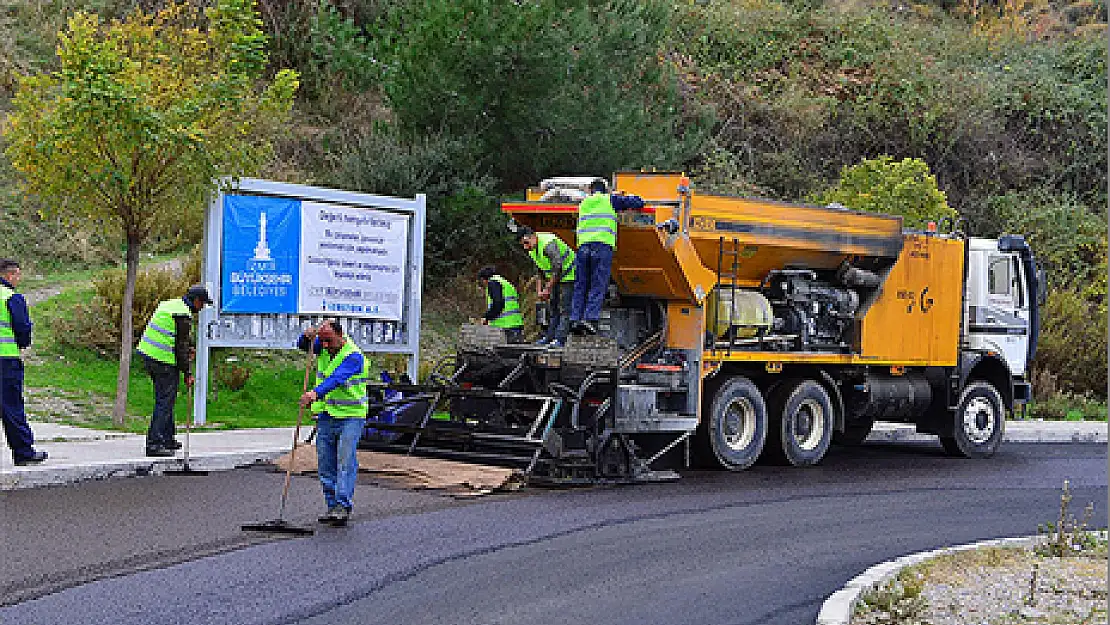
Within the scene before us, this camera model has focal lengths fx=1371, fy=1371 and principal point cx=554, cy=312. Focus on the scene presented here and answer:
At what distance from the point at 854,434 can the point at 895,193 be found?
6.80m

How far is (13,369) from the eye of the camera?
456 inches

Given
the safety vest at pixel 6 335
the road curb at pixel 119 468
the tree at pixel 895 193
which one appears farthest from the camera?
the tree at pixel 895 193

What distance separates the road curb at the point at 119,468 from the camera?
10844 millimetres

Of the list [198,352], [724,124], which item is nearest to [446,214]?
[198,352]

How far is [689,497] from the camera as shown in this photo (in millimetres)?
11812

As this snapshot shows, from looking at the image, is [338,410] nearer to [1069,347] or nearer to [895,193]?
[895,193]

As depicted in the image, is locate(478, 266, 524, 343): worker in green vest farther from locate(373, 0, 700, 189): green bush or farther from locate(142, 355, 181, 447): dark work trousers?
locate(373, 0, 700, 189): green bush

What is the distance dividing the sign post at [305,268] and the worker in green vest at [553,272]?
255 centimetres

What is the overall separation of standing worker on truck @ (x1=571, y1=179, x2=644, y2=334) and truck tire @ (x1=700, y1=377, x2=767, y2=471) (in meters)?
1.55

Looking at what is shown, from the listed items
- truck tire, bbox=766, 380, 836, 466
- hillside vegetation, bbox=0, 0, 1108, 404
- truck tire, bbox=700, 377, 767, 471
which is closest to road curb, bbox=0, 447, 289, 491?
hillside vegetation, bbox=0, 0, 1108, 404

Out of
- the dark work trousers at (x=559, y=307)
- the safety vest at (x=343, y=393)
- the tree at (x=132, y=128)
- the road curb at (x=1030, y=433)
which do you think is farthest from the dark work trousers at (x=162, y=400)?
the road curb at (x=1030, y=433)

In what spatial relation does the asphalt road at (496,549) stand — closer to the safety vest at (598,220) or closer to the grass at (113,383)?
the safety vest at (598,220)

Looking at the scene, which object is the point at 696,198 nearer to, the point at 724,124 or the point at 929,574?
the point at 929,574

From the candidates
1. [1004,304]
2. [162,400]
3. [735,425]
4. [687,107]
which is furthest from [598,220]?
[687,107]
